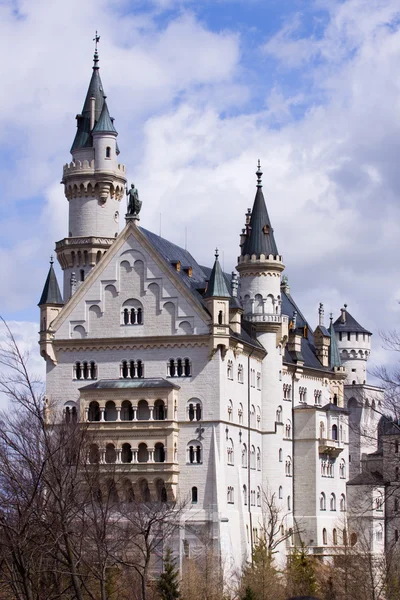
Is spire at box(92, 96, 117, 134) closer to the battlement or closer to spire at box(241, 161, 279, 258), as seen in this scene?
the battlement

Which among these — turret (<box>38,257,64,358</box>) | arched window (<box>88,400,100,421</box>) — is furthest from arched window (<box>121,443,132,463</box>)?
turret (<box>38,257,64,358</box>)

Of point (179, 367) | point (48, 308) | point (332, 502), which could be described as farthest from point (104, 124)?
point (332, 502)

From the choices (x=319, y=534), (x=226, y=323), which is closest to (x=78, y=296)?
(x=226, y=323)

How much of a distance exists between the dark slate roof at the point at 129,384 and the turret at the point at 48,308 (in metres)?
5.04

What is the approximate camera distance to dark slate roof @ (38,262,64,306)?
115812 millimetres

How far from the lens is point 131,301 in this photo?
113 metres

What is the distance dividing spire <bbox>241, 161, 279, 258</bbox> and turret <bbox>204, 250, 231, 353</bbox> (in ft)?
37.8

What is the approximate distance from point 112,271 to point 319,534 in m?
31.9

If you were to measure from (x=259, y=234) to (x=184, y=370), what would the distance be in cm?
1751

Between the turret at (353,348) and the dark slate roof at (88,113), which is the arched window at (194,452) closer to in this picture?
the dark slate roof at (88,113)

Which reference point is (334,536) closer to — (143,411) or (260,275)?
(260,275)

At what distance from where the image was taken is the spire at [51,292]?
116 meters

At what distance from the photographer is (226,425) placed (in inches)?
4392

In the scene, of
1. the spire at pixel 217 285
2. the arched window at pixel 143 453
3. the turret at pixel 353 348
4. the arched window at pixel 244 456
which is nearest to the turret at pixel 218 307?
the spire at pixel 217 285
